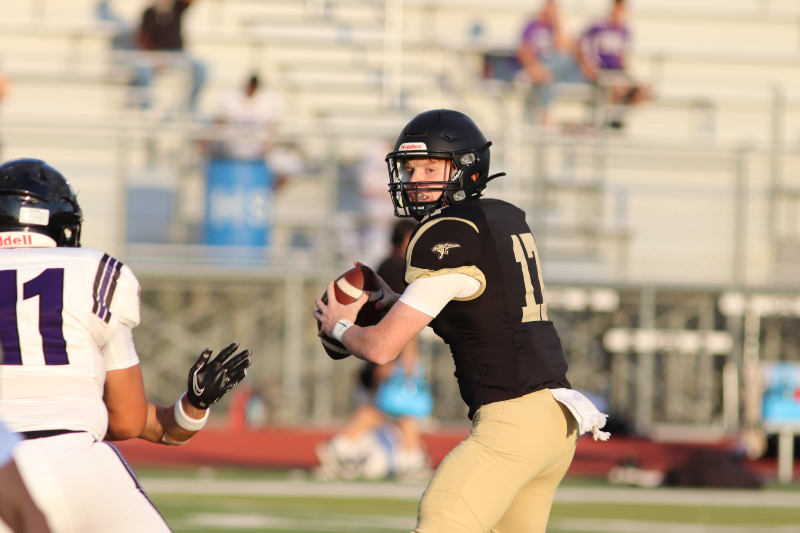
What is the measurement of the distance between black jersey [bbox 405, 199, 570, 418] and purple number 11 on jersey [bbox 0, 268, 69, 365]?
102cm

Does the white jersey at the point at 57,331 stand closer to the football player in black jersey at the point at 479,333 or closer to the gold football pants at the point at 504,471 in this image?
the football player in black jersey at the point at 479,333

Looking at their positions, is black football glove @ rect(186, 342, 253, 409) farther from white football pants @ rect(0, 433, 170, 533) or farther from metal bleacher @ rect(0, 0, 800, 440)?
metal bleacher @ rect(0, 0, 800, 440)

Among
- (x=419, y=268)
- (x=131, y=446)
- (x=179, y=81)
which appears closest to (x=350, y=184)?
(x=179, y=81)

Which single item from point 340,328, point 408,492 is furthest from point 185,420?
point 408,492

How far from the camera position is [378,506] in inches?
358

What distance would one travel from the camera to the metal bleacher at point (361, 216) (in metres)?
13.0

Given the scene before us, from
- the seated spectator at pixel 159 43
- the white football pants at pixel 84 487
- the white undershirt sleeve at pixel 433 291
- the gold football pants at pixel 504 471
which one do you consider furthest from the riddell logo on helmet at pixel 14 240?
the seated spectator at pixel 159 43

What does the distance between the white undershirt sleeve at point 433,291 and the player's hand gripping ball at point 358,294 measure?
1.08 feet

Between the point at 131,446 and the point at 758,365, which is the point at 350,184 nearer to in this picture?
the point at 131,446

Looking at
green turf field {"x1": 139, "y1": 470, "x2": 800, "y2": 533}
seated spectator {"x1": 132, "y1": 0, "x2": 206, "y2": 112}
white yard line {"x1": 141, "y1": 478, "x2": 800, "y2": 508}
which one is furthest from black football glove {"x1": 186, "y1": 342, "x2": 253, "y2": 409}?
seated spectator {"x1": 132, "y1": 0, "x2": 206, "y2": 112}

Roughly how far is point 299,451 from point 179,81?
445 centimetres

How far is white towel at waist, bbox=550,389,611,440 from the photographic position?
14.2ft

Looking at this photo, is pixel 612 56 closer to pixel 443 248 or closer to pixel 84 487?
pixel 443 248

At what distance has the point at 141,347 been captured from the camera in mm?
13281
